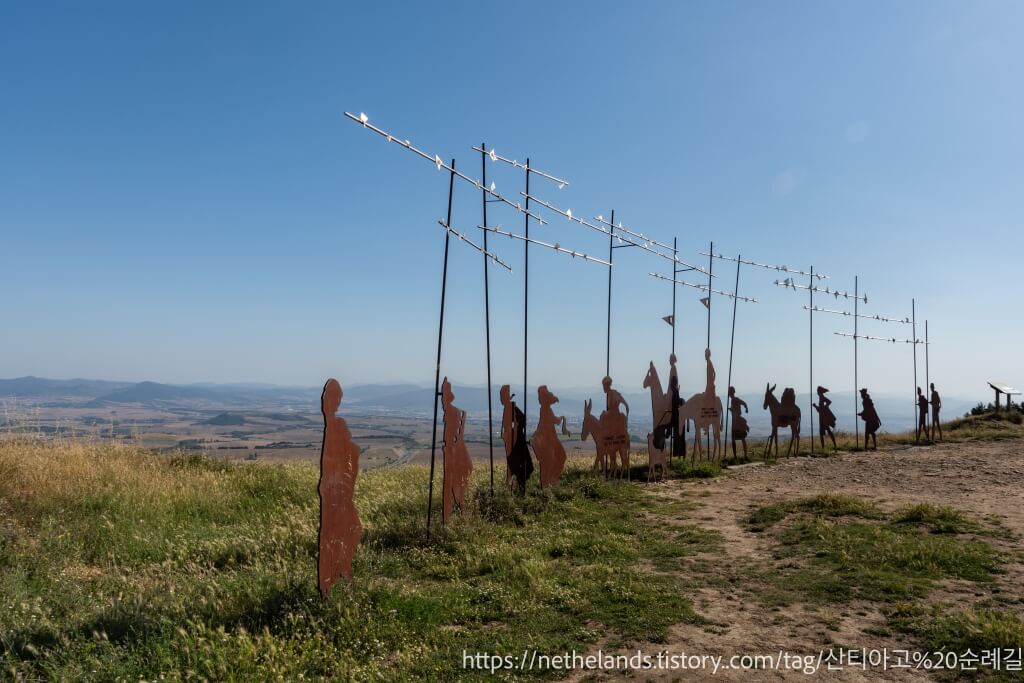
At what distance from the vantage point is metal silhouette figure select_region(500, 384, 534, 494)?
470 inches

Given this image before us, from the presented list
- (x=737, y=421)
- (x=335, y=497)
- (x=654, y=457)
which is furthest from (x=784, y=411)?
(x=335, y=497)

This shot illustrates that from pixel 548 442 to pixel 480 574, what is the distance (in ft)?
16.7

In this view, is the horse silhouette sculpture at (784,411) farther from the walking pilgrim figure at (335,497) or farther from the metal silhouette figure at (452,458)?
the walking pilgrim figure at (335,497)

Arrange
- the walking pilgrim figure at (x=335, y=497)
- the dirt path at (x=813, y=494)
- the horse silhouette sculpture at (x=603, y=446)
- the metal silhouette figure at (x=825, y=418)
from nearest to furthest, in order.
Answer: the dirt path at (x=813, y=494) → the walking pilgrim figure at (x=335, y=497) → the horse silhouette sculpture at (x=603, y=446) → the metal silhouette figure at (x=825, y=418)

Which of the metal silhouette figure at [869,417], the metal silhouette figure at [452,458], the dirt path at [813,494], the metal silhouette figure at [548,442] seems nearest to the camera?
the dirt path at [813,494]

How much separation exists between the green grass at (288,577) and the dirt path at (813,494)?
382 millimetres

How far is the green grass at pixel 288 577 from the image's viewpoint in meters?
5.32

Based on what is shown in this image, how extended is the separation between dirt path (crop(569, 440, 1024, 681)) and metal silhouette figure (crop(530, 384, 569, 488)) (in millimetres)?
2256

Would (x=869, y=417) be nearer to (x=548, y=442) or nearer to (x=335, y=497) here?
(x=548, y=442)

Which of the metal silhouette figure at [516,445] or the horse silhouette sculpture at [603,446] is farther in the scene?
the horse silhouette sculpture at [603,446]

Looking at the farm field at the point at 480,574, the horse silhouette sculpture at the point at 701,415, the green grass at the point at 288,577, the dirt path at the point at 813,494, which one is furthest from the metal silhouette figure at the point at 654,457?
the horse silhouette sculpture at the point at 701,415

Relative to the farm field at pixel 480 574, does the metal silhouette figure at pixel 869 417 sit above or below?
above

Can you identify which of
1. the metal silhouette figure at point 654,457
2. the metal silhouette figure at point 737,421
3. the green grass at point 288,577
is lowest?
the green grass at point 288,577

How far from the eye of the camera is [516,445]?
12.1m
